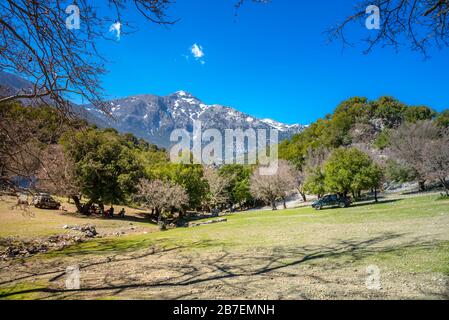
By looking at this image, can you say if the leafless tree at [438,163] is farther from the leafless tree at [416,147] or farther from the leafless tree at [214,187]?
the leafless tree at [214,187]

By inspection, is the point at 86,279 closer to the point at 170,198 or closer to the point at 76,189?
the point at 76,189

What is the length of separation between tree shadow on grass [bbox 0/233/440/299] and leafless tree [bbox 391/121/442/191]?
21.5m

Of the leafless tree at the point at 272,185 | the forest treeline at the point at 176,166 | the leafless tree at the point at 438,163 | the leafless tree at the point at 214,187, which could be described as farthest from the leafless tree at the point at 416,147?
the leafless tree at the point at 214,187

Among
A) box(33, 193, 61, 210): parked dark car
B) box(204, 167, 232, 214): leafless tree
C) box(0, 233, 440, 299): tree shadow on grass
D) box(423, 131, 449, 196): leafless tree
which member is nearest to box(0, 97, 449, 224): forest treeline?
box(423, 131, 449, 196): leafless tree

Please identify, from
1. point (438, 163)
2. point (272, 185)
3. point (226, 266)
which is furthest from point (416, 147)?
point (226, 266)

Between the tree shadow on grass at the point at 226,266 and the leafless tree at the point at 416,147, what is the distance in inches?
846

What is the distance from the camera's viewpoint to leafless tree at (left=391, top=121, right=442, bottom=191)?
30.5 m

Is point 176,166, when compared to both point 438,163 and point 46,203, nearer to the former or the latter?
point 46,203

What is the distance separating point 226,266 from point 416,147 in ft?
115

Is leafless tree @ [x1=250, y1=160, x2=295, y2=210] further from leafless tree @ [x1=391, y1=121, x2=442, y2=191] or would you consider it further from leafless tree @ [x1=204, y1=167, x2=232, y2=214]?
leafless tree @ [x1=391, y1=121, x2=442, y2=191]

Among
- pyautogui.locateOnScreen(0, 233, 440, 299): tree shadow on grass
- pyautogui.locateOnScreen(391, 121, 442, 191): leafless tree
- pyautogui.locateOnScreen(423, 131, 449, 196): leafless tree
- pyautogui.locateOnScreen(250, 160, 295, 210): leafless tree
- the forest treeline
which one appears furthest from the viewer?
pyautogui.locateOnScreen(250, 160, 295, 210): leafless tree

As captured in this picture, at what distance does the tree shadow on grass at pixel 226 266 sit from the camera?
19.9ft
